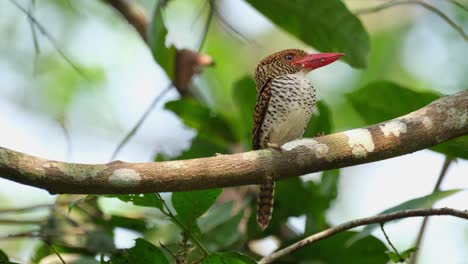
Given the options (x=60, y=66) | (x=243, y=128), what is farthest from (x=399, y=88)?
(x=60, y=66)

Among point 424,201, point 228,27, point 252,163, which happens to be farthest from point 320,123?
point 252,163

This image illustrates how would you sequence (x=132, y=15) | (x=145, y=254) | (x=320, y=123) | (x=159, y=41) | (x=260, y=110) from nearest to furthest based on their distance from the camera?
1. (x=145, y=254)
2. (x=159, y=41)
3. (x=260, y=110)
4. (x=320, y=123)
5. (x=132, y=15)

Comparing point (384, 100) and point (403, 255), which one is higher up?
point (384, 100)

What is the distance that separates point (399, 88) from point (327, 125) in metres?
0.58

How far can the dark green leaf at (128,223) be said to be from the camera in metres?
3.29

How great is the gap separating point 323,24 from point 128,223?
1.19 meters

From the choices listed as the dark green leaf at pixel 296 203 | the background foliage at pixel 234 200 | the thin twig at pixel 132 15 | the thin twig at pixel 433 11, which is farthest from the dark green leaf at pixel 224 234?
the thin twig at pixel 132 15

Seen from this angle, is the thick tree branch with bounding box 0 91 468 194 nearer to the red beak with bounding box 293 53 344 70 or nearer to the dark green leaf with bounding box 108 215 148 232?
the red beak with bounding box 293 53 344 70

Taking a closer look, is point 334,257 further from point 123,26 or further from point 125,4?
point 123,26

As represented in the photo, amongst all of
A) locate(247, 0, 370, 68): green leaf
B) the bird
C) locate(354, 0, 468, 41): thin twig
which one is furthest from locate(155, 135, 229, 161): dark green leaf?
locate(354, 0, 468, 41): thin twig

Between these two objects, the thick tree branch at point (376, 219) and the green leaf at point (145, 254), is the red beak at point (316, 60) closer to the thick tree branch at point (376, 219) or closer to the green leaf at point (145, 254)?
the thick tree branch at point (376, 219)

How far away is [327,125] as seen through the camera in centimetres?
370

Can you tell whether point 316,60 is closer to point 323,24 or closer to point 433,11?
point 323,24

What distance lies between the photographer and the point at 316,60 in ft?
11.4
